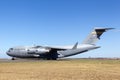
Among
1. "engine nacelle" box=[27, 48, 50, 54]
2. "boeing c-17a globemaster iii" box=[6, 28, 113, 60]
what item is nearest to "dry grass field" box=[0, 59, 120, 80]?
"engine nacelle" box=[27, 48, 50, 54]

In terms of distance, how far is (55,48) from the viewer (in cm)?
6881

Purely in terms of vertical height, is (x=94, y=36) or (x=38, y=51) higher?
(x=94, y=36)

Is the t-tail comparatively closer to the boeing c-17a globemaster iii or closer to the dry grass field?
the boeing c-17a globemaster iii

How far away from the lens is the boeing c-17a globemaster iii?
69625 mm


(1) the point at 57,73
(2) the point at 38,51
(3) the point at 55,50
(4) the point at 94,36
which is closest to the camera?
(1) the point at 57,73

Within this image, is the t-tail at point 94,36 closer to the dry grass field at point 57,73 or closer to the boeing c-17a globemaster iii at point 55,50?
the boeing c-17a globemaster iii at point 55,50

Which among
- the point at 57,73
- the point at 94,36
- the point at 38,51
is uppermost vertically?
the point at 94,36

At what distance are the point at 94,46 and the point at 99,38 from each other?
10.8ft

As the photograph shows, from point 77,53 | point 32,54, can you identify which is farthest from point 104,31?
point 32,54

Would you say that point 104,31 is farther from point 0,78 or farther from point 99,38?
point 0,78

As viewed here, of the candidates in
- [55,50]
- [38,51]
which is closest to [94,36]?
[55,50]

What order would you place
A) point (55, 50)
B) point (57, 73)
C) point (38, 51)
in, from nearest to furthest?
point (57, 73)
point (38, 51)
point (55, 50)

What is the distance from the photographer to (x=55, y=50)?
2776 inches

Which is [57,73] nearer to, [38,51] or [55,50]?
[38,51]
